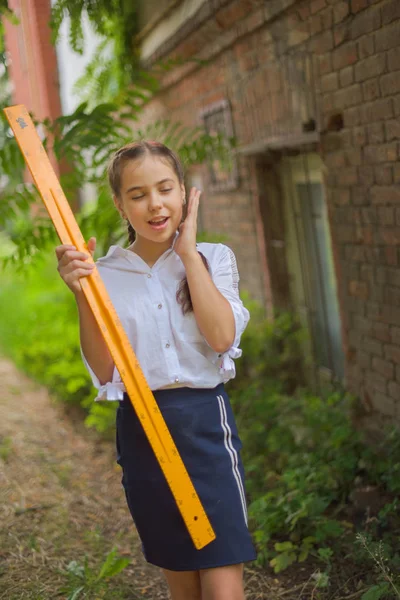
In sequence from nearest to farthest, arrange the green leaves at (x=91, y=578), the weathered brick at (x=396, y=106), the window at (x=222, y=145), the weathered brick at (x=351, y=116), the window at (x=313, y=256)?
the green leaves at (x=91, y=578)
the weathered brick at (x=396, y=106)
the weathered brick at (x=351, y=116)
the window at (x=313, y=256)
the window at (x=222, y=145)

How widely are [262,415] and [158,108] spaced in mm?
3979

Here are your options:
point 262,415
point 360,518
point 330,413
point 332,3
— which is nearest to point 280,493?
point 360,518

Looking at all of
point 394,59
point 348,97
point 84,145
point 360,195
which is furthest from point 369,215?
point 84,145

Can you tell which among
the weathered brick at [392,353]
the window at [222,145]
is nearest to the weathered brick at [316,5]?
the window at [222,145]

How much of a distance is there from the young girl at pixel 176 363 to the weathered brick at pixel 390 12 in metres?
1.75

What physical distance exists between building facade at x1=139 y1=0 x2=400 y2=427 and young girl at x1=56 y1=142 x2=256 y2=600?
1.83 meters

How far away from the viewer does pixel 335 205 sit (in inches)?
171

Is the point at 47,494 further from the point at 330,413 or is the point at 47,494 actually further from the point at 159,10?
the point at 159,10

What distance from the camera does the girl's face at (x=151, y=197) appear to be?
2.07 metres

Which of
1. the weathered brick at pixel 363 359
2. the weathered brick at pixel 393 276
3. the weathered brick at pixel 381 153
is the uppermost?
the weathered brick at pixel 381 153

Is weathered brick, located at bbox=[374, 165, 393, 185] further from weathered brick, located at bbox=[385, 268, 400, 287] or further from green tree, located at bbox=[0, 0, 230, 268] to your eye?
green tree, located at bbox=[0, 0, 230, 268]

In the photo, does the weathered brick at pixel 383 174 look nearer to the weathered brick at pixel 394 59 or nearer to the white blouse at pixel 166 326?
the weathered brick at pixel 394 59

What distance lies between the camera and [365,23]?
3631 millimetres

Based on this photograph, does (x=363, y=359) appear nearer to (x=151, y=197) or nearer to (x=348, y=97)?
(x=348, y=97)
